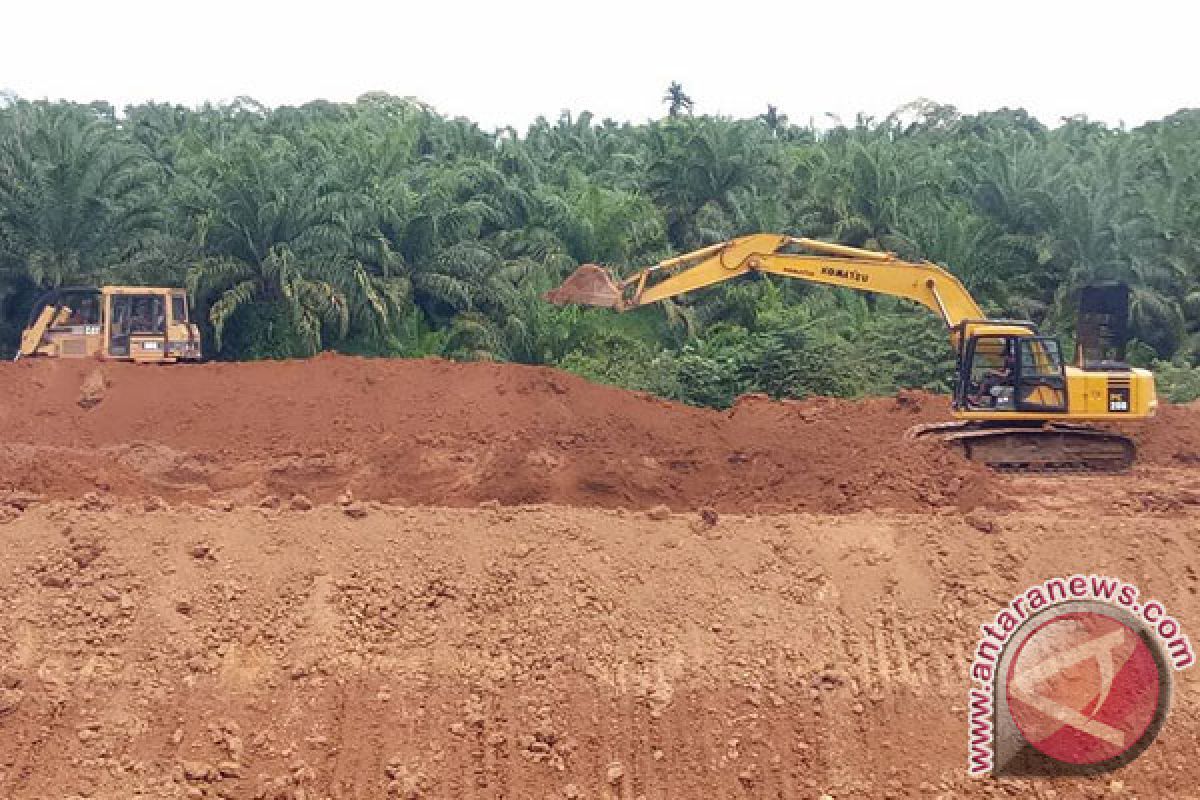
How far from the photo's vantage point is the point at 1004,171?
89.4 ft

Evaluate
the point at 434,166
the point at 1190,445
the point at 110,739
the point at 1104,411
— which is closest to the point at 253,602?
the point at 110,739

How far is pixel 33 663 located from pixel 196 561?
4.67 ft

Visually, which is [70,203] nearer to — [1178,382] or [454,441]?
[454,441]

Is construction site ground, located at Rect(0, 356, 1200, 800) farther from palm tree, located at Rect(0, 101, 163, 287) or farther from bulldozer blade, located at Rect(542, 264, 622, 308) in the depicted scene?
palm tree, located at Rect(0, 101, 163, 287)

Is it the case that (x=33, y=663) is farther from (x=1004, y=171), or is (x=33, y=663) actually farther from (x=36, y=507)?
(x=1004, y=171)

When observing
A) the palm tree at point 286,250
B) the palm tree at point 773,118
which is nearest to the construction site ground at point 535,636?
the palm tree at point 286,250

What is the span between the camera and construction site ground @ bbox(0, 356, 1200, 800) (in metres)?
9.45

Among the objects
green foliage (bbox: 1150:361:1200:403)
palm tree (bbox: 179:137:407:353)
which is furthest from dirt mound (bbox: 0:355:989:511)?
green foliage (bbox: 1150:361:1200:403)

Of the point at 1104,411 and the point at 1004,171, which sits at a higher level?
the point at 1004,171

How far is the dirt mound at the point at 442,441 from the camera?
14555 mm

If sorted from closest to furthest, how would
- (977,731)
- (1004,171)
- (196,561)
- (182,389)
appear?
(977,731), (196,561), (182,389), (1004,171)

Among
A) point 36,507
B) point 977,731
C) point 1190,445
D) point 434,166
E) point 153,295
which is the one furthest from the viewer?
point 434,166

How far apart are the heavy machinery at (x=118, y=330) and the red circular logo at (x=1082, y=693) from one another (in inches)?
590

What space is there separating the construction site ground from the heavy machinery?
24.8ft
